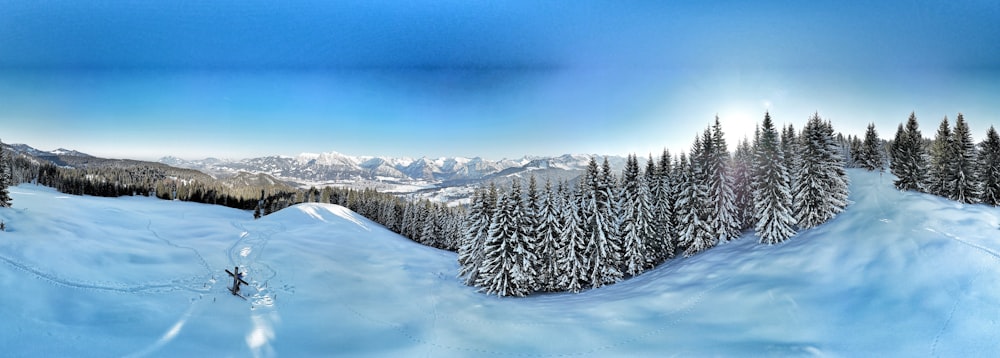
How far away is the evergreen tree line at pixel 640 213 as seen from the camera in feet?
109

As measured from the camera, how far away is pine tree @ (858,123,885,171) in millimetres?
55156

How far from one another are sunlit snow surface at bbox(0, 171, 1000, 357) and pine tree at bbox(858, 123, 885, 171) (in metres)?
28.7

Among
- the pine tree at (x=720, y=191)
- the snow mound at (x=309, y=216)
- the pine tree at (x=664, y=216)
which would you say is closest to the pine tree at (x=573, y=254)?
the pine tree at (x=664, y=216)

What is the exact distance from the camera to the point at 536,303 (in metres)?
28.4

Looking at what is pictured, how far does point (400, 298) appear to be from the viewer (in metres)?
28.2

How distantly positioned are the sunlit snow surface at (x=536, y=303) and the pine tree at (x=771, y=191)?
5.21 feet

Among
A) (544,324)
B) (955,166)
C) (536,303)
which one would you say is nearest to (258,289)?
(544,324)

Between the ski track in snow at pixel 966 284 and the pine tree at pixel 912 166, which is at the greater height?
the pine tree at pixel 912 166

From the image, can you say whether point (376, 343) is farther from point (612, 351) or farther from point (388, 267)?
point (388, 267)

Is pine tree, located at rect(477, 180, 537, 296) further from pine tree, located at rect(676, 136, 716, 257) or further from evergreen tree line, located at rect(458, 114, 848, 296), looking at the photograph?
pine tree, located at rect(676, 136, 716, 257)

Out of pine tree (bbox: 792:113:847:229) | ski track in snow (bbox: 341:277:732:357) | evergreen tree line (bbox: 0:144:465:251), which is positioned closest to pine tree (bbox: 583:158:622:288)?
ski track in snow (bbox: 341:277:732:357)

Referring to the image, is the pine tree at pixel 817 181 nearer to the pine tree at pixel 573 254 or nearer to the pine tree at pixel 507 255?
the pine tree at pixel 573 254

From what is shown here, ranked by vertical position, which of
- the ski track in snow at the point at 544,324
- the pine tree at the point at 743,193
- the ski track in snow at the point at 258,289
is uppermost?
the pine tree at the point at 743,193

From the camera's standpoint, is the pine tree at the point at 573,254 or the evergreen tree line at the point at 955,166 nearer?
the pine tree at the point at 573,254
